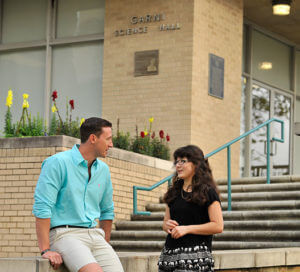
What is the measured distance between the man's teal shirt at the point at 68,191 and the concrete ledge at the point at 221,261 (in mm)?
273

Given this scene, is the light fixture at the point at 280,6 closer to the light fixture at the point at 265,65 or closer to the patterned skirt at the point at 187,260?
the light fixture at the point at 265,65

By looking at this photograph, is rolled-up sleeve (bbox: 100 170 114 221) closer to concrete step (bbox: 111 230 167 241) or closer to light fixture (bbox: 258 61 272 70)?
concrete step (bbox: 111 230 167 241)

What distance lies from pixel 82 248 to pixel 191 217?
0.77 m

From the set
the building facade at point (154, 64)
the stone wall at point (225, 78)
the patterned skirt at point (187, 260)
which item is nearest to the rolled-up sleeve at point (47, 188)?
the patterned skirt at point (187, 260)

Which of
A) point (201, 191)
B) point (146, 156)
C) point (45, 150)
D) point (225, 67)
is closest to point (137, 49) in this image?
point (225, 67)

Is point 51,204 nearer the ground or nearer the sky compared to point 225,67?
nearer the ground

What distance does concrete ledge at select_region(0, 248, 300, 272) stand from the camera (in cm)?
477

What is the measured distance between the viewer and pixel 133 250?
35.4 ft

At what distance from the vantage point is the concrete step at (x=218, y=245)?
31.2ft

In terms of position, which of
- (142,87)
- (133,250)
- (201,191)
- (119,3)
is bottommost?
(133,250)

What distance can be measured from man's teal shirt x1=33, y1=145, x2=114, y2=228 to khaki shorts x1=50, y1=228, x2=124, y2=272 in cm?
6

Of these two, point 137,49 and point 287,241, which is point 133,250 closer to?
point 287,241

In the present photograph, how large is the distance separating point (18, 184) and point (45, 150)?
1.93ft

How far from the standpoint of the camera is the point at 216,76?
1480cm
